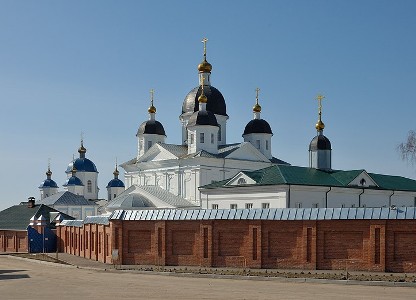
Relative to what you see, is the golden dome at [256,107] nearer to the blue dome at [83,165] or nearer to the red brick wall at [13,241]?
the red brick wall at [13,241]

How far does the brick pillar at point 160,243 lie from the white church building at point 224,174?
15155mm

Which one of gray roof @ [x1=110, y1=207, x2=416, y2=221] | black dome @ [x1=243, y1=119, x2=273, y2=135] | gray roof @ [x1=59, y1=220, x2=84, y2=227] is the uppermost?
black dome @ [x1=243, y1=119, x2=273, y2=135]

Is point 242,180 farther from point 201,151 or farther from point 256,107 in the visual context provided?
point 256,107

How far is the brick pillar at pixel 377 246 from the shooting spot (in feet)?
90.0

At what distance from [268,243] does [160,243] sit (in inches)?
207

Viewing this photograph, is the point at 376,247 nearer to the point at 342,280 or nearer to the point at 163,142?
the point at 342,280

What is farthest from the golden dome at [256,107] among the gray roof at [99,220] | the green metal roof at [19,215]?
the gray roof at [99,220]

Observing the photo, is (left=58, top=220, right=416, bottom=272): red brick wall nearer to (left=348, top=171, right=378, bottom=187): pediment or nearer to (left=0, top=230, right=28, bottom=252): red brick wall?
(left=0, top=230, right=28, bottom=252): red brick wall

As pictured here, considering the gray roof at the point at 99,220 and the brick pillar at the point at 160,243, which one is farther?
the gray roof at the point at 99,220

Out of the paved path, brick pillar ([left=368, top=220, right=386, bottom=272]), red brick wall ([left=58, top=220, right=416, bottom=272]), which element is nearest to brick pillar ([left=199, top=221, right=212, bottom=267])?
red brick wall ([left=58, top=220, right=416, bottom=272])

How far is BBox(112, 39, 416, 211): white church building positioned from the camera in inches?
1868

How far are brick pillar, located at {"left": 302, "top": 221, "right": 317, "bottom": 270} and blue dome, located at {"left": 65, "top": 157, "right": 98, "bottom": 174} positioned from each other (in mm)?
71881

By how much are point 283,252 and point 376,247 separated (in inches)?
157

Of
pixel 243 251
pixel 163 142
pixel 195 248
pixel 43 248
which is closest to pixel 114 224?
pixel 195 248
